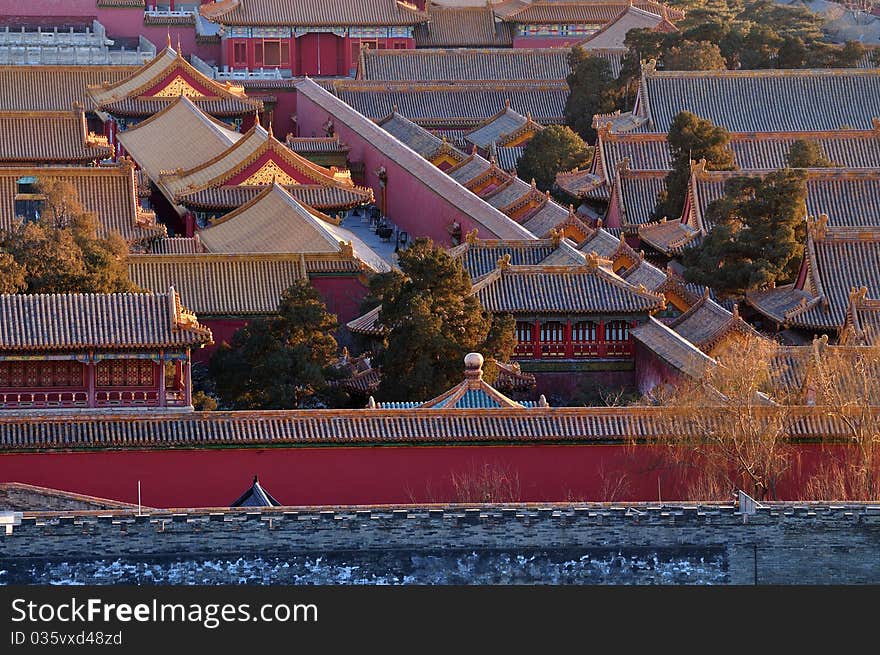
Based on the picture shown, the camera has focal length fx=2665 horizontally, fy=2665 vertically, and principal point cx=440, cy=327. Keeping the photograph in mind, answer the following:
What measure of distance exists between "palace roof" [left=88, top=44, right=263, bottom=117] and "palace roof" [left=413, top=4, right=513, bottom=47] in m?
14.4

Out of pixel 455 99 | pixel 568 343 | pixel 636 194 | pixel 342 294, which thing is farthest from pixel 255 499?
pixel 455 99

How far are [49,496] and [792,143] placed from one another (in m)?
25.2

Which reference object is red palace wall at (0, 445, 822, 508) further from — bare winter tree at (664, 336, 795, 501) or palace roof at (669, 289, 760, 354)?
palace roof at (669, 289, 760, 354)

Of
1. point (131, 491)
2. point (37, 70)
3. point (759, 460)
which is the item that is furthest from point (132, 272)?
point (37, 70)

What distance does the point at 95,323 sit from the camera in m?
34.7

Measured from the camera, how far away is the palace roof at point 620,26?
72250mm

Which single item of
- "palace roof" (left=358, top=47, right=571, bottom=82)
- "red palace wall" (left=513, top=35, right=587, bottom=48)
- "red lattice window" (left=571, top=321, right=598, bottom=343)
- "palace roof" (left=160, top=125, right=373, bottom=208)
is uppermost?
"palace roof" (left=160, top=125, right=373, bottom=208)

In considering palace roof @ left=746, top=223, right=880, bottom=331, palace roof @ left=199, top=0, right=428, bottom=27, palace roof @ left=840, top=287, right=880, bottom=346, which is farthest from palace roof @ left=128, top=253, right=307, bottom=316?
palace roof @ left=199, top=0, right=428, bottom=27

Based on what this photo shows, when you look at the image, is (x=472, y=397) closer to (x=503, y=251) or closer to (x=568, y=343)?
(x=568, y=343)

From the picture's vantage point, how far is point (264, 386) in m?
36.7

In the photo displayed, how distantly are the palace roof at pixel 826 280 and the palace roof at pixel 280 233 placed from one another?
6.95m

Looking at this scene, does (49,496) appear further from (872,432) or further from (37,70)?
(37,70)

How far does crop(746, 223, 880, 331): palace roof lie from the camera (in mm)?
41594

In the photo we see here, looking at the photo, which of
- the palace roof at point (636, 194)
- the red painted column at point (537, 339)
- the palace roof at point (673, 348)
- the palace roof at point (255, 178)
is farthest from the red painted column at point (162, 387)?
the palace roof at point (636, 194)
